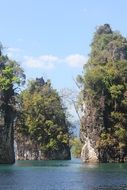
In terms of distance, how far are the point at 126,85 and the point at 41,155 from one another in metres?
36.0

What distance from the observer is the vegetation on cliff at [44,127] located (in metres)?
117

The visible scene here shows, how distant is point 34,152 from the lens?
122 meters

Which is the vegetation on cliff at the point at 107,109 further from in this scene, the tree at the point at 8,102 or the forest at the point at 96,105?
the tree at the point at 8,102

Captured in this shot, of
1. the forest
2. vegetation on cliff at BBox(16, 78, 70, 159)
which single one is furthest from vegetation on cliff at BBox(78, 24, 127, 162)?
vegetation on cliff at BBox(16, 78, 70, 159)

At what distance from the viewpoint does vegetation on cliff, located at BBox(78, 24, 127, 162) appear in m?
88.4

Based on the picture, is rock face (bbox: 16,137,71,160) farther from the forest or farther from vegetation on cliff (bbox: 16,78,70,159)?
the forest

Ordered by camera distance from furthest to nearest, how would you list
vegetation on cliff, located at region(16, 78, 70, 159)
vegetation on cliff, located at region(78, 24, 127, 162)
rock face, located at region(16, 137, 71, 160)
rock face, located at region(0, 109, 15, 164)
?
rock face, located at region(16, 137, 71, 160)
vegetation on cliff, located at region(16, 78, 70, 159)
vegetation on cliff, located at region(78, 24, 127, 162)
rock face, located at region(0, 109, 15, 164)

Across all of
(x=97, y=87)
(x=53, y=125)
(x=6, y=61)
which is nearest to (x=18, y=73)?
(x=6, y=61)

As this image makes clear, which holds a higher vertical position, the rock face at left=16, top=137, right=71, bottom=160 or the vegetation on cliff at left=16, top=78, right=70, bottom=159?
the vegetation on cliff at left=16, top=78, right=70, bottom=159

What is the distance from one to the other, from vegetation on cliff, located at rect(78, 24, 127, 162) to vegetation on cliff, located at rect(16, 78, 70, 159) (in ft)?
79.6

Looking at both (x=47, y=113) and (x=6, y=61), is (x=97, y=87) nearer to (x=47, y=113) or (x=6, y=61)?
(x=6, y=61)

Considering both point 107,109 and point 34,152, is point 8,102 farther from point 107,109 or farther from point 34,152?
point 34,152

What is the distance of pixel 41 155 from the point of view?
392 ft

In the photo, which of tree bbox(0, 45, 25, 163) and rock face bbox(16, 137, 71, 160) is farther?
rock face bbox(16, 137, 71, 160)
